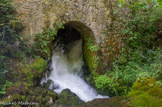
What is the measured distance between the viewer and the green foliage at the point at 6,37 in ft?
11.3

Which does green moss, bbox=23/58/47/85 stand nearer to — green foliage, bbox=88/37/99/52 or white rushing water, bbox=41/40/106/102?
white rushing water, bbox=41/40/106/102

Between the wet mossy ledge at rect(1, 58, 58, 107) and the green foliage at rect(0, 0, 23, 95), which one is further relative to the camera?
the green foliage at rect(0, 0, 23, 95)

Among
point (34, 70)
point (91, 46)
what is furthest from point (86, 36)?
point (34, 70)

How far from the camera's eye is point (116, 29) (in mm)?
5922

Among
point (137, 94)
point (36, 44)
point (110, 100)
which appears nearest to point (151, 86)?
point (137, 94)

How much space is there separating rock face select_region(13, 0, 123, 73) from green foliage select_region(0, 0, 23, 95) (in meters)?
0.41

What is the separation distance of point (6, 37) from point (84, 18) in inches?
113

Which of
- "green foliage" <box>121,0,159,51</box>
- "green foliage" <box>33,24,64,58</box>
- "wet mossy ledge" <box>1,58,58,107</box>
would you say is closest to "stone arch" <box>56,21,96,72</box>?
"green foliage" <box>33,24,64,58</box>

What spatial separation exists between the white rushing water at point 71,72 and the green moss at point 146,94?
6.54 ft

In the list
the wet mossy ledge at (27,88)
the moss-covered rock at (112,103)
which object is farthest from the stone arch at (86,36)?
the moss-covered rock at (112,103)

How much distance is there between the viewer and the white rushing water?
5.05 metres

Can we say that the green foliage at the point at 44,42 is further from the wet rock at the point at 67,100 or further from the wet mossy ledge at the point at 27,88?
the wet rock at the point at 67,100

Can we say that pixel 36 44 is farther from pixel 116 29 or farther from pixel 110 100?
pixel 116 29

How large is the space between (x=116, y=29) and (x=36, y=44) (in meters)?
3.39
